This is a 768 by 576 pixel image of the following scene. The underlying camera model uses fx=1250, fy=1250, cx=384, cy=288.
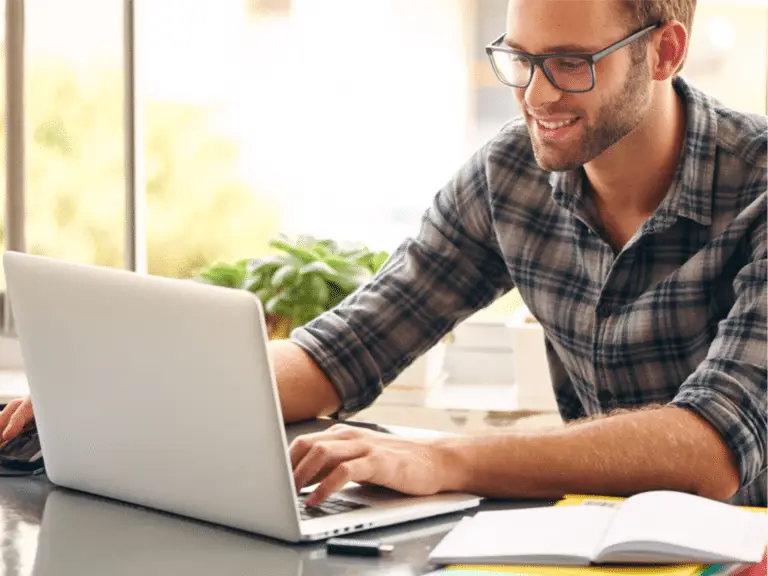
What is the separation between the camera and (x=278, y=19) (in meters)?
3.45

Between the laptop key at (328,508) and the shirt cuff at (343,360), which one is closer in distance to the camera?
the laptop key at (328,508)

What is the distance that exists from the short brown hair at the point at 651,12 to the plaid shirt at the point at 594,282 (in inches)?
4.4

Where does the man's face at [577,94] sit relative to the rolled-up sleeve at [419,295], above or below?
above

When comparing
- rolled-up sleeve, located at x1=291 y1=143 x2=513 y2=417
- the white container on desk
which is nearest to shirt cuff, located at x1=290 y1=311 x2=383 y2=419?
rolled-up sleeve, located at x1=291 y1=143 x2=513 y2=417

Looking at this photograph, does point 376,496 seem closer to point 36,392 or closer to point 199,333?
point 199,333

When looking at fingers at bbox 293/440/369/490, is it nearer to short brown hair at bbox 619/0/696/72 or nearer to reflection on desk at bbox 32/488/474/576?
reflection on desk at bbox 32/488/474/576

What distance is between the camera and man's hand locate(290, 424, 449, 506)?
127 centimetres

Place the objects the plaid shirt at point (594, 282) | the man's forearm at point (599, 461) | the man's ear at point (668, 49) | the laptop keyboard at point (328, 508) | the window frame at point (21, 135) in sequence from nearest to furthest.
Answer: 1. the laptop keyboard at point (328, 508)
2. the man's forearm at point (599, 461)
3. the plaid shirt at point (594, 282)
4. the man's ear at point (668, 49)
5. the window frame at point (21, 135)

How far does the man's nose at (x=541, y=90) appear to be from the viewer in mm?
1720

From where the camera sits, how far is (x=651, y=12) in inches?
70.7

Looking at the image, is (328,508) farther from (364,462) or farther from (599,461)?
(599,461)

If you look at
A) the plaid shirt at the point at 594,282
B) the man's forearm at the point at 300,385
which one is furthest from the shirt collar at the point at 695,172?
the man's forearm at the point at 300,385

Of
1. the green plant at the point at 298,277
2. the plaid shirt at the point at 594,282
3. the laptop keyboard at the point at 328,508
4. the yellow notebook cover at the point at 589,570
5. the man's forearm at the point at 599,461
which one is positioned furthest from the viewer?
the green plant at the point at 298,277

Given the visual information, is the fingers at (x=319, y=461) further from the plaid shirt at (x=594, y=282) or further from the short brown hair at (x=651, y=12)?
the short brown hair at (x=651, y=12)
